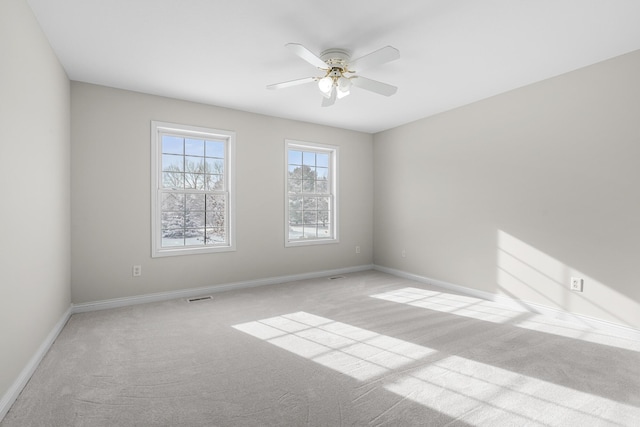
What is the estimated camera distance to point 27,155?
6.91 feet

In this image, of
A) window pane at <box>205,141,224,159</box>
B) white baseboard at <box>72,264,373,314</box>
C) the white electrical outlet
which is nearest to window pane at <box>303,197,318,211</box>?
white baseboard at <box>72,264,373,314</box>

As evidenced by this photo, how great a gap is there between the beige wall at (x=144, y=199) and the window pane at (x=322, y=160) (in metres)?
0.26

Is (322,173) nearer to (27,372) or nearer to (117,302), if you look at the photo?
(117,302)

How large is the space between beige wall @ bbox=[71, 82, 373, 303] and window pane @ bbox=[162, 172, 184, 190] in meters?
0.23

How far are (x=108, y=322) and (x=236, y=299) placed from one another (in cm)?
133

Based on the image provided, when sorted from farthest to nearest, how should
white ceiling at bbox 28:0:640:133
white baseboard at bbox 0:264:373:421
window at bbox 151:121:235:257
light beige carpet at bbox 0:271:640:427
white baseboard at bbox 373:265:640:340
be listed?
window at bbox 151:121:235:257
white baseboard at bbox 373:265:640:340
white ceiling at bbox 28:0:640:133
white baseboard at bbox 0:264:373:421
light beige carpet at bbox 0:271:640:427

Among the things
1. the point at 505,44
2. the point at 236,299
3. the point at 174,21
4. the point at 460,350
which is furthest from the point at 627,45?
the point at 236,299

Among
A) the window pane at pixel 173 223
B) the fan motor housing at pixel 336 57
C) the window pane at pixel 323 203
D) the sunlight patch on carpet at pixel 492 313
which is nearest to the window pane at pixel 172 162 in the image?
the window pane at pixel 173 223

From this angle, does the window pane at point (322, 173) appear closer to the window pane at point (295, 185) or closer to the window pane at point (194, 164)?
the window pane at point (295, 185)

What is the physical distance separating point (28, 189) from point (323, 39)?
2.43 metres

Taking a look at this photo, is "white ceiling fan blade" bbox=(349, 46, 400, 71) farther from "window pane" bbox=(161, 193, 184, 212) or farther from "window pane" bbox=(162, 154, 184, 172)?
"window pane" bbox=(161, 193, 184, 212)

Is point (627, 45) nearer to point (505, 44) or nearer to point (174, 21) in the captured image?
point (505, 44)

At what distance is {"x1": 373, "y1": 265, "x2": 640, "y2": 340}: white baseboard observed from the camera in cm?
277

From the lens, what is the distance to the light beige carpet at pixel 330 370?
5.60ft
